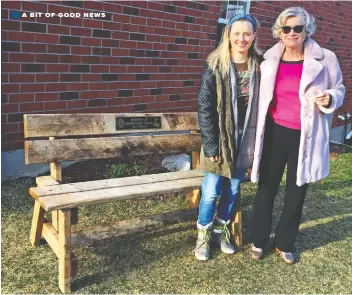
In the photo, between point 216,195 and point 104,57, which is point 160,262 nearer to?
point 216,195

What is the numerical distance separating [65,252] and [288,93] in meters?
1.90

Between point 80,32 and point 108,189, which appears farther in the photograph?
point 80,32

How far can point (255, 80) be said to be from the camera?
10.1ft

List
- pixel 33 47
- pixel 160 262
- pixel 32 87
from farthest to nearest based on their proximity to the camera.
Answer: pixel 32 87
pixel 33 47
pixel 160 262

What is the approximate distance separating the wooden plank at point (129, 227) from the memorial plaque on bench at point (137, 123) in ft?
2.54

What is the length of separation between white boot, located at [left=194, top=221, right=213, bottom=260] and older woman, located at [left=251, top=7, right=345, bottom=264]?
1.89ft

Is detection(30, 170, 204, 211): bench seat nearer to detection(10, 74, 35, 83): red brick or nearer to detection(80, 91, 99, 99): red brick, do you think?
detection(10, 74, 35, 83): red brick

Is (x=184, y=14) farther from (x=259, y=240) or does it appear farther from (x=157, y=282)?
(x=157, y=282)

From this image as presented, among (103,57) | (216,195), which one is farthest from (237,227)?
(103,57)

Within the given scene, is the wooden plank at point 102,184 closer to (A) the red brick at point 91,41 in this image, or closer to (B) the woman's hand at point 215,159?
(B) the woman's hand at point 215,159

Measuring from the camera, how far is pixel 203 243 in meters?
3.35

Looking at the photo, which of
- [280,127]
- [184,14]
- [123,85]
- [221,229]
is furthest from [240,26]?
[184,14]

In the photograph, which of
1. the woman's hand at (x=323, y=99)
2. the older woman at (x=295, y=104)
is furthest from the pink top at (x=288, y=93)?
the woman's hand at (x=323, y=99)

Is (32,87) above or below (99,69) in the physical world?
below
